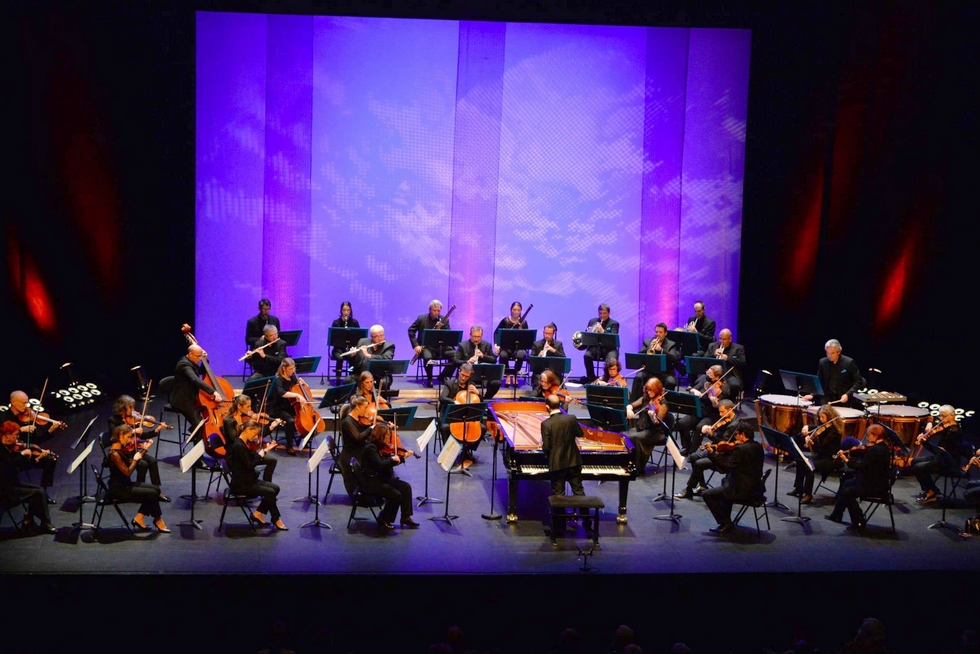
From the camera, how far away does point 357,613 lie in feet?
25.9

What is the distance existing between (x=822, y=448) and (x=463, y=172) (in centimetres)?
751

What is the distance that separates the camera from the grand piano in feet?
30.4

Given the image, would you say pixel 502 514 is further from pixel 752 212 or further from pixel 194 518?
pixel 752 212

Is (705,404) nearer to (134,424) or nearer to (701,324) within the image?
(701,324)

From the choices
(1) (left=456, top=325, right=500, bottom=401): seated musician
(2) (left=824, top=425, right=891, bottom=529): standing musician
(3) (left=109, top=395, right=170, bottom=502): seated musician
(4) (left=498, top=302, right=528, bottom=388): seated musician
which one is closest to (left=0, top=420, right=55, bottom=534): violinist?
(3) (left=109, top=395, right=170, bottom=502): seated musician

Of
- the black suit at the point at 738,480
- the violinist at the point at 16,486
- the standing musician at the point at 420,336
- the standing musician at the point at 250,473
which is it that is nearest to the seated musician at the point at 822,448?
the black suit at the point at 738,480

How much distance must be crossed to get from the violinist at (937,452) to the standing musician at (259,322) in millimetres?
8735

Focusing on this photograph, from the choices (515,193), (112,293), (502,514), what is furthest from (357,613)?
(515,193)

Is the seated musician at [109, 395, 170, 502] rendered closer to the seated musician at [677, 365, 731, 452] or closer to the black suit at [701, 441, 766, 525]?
the black suit at [701, 441, 766, 525]

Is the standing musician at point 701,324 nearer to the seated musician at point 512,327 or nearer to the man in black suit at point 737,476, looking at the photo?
the seated musician at point 512,327

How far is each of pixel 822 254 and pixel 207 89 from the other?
975cm

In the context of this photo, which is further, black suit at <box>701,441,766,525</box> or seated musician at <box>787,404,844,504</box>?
seated musician at <box>787,404,844,504</box>

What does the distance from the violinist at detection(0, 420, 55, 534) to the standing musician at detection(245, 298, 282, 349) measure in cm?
519

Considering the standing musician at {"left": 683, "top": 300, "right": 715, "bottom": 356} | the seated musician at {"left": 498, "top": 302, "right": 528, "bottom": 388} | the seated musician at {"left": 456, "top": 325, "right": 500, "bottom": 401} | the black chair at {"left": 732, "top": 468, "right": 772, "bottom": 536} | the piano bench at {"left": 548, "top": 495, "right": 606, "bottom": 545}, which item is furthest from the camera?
the standing musician at {"left": 683, "top": 300, "right": 715, "bottom": 356}
